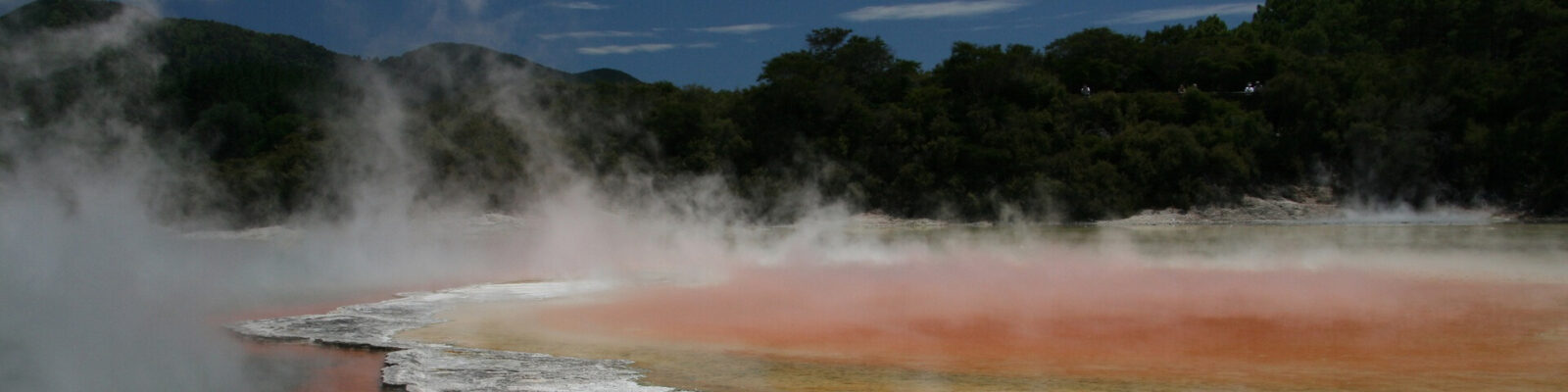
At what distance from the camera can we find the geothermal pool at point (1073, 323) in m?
8.05

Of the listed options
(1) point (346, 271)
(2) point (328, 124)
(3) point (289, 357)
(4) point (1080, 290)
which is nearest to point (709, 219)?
(2) point (328, 124)

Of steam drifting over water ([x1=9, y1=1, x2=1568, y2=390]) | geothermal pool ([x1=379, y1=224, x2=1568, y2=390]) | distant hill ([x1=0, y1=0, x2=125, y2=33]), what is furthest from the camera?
distant hill ([x1=0, y1=0, x2=125, y2=33])

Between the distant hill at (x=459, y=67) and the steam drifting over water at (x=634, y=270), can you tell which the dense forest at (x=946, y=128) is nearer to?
the distant hill at (x=459, y=67)

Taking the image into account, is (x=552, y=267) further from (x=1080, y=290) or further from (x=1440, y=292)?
(x=1440, y=292)

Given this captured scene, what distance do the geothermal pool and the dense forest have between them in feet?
42.3

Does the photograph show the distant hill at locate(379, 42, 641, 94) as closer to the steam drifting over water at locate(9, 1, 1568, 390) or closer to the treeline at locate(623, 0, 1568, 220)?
the steam drifting over water at locate(9, 1, 1568, 390)

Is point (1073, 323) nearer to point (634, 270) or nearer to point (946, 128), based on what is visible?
point (634, 270)

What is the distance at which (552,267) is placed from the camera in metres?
16.1

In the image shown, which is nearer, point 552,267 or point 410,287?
point 410,287

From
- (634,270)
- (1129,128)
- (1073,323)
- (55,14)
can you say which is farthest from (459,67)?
(1073,323)

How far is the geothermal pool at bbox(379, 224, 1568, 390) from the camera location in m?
8.05

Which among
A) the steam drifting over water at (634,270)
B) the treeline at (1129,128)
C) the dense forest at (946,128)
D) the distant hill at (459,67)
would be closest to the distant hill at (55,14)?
the steam drifting over water at (634,270)

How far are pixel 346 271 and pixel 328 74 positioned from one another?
713 inches

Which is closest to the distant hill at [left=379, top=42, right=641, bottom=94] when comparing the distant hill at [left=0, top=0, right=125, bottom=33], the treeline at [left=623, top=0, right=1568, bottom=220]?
the treeline at [left=623, top=0, right=1568, bottom=220]
